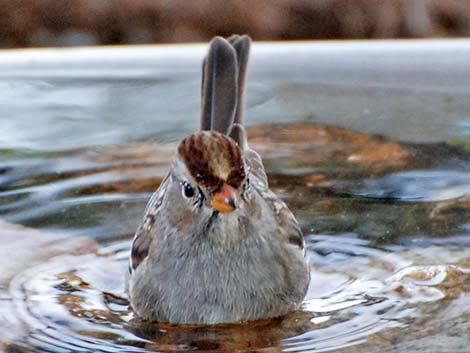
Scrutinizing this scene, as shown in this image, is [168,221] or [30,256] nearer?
[168,221]

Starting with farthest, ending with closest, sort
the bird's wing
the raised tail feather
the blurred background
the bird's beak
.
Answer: the blurred background → the raised tail feather → the bird's wing → the bird's beak

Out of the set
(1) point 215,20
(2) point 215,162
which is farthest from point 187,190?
(1) point 215,20

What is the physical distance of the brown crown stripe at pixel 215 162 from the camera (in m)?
3.44

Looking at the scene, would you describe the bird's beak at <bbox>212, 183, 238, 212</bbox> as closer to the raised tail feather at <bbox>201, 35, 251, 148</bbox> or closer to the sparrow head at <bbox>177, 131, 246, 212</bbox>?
the sparrow head at <bbox>177, 131, 246, 212</bbox>

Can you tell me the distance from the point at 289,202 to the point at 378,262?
79 cm

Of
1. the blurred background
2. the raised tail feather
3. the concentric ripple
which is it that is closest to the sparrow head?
the concentric ripple

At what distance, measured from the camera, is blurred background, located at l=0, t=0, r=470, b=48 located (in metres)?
11.7

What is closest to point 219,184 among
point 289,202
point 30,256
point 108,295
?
point 108,295

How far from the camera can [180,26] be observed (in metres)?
11.9

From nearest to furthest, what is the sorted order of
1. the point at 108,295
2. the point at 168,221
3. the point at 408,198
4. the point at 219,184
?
the point at 219,184 → the point at 168,221 → the point at 108,295 → the point at 408,198

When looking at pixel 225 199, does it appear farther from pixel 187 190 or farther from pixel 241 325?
pixel 241 325

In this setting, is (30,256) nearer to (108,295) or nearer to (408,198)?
(108,295)

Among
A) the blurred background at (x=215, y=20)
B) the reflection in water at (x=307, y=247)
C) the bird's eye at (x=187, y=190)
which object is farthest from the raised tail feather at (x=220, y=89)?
the blurred background at (x=215, y=20)

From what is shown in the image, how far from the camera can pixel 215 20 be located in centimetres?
1208
